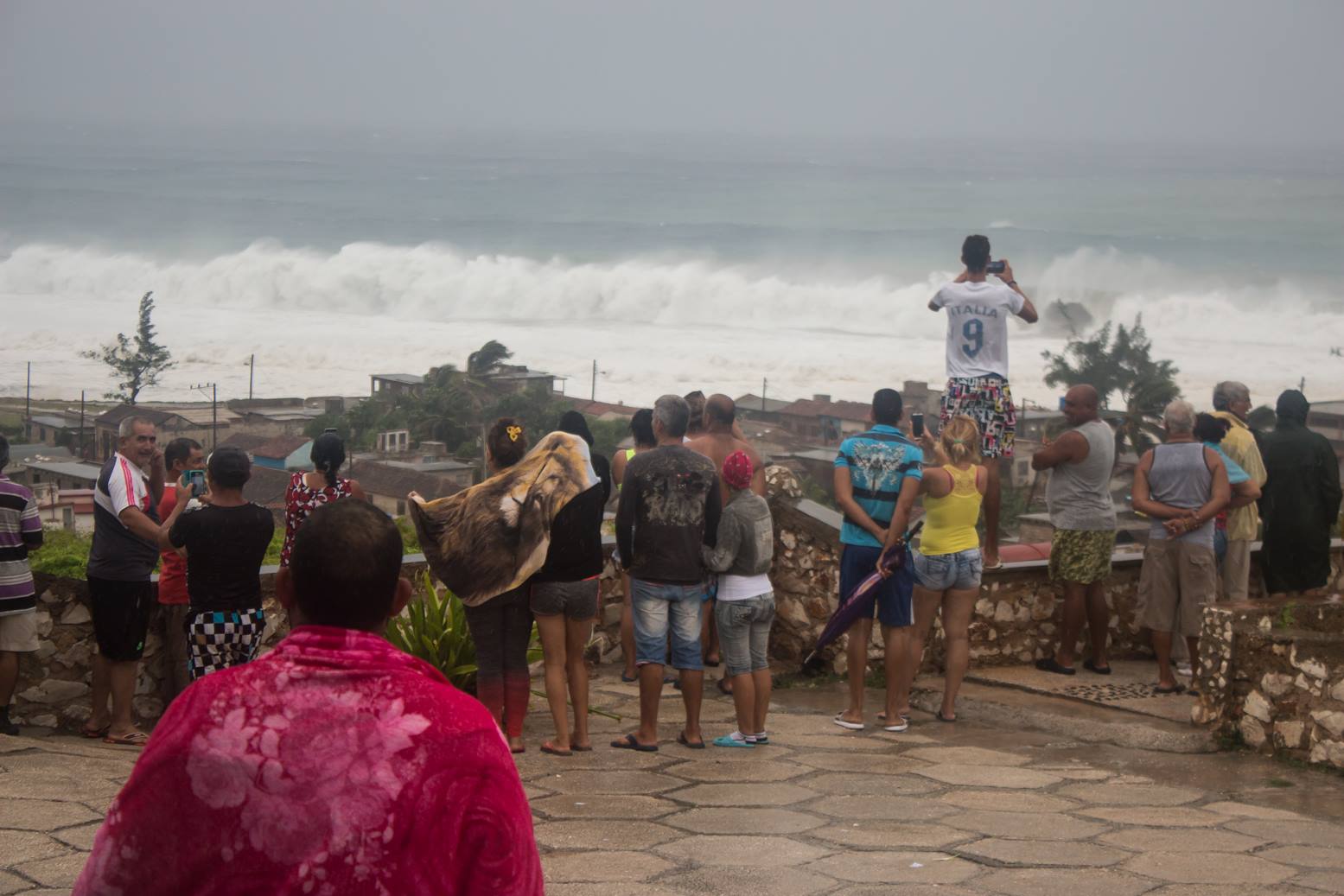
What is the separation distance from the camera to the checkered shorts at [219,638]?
21.0ft

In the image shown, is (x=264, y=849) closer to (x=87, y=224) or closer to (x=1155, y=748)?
(x=1155, y=748)

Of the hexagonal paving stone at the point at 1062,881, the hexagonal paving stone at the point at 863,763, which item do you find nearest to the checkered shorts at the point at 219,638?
the hexagonal paving stone at the point at 863,763

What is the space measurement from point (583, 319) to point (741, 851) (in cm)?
11264

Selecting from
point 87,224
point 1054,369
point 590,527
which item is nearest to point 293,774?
point 590,527

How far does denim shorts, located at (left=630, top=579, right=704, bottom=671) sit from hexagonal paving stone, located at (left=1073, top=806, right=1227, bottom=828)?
1.90 m

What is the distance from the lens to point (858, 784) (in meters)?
6.24

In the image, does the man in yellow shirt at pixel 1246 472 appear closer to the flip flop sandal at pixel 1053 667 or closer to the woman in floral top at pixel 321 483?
the flip flop sandal at pixel 1053 667

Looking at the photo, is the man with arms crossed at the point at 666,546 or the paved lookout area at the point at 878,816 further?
the man with arms crossed at the point at 666,546

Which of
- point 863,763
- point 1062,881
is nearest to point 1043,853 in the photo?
point 1062,881

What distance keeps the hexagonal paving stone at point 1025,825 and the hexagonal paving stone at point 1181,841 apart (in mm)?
111

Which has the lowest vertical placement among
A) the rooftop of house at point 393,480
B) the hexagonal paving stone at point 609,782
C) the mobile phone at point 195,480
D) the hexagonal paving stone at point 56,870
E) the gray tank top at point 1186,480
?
the rooftop of house at point 393,480

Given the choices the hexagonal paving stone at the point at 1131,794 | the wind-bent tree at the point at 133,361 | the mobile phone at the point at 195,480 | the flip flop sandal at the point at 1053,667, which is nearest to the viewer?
the hexagonal paving stone at the point at 1131,794

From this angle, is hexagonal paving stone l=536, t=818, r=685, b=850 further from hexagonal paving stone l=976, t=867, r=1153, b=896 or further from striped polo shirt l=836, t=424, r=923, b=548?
striped polo shirt l=836, t=424, r=923, b=548

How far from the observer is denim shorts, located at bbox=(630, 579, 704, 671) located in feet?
22.2
